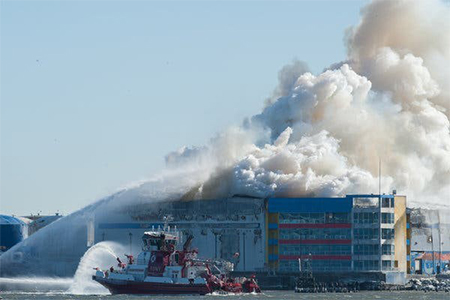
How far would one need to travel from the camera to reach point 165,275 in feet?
563

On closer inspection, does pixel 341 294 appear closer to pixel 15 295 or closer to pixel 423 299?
pixel 423 299

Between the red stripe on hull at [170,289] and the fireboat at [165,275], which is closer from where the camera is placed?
the red stripe on hull at [170,289]

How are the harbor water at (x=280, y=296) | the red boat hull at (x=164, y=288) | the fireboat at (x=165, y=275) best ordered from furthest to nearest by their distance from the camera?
the fireboat at (x=165, y=275) < the red boat hull at (x=164, y=288) < the harbor water at (x=280, y=296)

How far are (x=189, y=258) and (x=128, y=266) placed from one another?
7.23 m

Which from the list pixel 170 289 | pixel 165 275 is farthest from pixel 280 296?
pixel 165 275

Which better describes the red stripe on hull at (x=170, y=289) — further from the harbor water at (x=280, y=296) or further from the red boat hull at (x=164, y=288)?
the harbor water at (x=280, y=296)

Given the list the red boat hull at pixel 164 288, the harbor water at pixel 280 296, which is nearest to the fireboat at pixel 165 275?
the red boat hull at pixel 164 288

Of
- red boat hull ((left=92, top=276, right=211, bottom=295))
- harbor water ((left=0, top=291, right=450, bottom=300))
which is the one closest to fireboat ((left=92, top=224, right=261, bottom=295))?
red boat hull ((left=92, top=276, right=211, bottom=295))

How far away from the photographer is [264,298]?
168 meters

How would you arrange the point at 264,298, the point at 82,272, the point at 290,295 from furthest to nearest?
the point at 82,272, the point at 290,295, the point at 264,298

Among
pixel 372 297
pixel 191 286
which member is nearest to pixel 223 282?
pixel 191 286

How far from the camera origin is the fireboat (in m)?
171

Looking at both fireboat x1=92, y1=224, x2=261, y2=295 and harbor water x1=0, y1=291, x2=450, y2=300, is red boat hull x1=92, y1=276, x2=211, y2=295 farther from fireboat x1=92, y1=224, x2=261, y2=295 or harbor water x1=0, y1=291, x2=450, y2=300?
harbor water x1=0, y1=291, x2=450, y2=300

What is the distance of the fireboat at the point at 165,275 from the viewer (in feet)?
561
